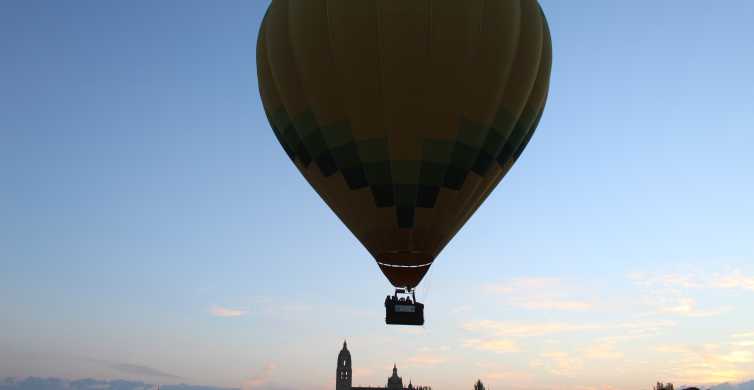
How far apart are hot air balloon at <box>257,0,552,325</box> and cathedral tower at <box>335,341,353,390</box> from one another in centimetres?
8764

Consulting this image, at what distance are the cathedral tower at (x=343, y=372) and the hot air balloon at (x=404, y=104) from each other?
87641 mm

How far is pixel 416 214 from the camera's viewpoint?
16234 mm

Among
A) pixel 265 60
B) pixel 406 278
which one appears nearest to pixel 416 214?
pixel 406 278

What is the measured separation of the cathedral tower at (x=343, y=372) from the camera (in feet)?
328

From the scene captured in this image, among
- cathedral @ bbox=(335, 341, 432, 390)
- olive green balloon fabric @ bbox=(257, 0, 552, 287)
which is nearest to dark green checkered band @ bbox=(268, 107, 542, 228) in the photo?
olive green balloon fabric @ bbox=(257, 0, 552, 287)

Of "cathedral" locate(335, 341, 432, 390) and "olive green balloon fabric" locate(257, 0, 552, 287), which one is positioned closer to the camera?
"olive green balloon fabric" locate(257, 0, 552, 287)

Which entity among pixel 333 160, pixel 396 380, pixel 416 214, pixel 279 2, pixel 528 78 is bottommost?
pixel 396 380

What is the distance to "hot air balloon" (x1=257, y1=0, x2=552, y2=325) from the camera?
15.4 meters

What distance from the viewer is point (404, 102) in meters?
15.6

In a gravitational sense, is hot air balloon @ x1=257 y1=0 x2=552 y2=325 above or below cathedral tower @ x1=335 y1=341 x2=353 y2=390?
above

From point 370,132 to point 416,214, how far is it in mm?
2468

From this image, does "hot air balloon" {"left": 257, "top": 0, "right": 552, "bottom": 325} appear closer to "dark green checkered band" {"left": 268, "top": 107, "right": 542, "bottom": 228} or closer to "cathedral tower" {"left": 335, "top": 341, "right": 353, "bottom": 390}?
"dark green checkered band" {"left": 268, "top": 107, "right": 542, "bottom": 228}

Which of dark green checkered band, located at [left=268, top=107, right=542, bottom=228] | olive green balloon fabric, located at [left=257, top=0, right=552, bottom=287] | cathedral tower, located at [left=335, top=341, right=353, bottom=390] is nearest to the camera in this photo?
olive green balloon fabric, located at [left=257, top=0, right=552, bottom=287]

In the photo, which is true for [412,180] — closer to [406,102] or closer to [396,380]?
[406,102]
